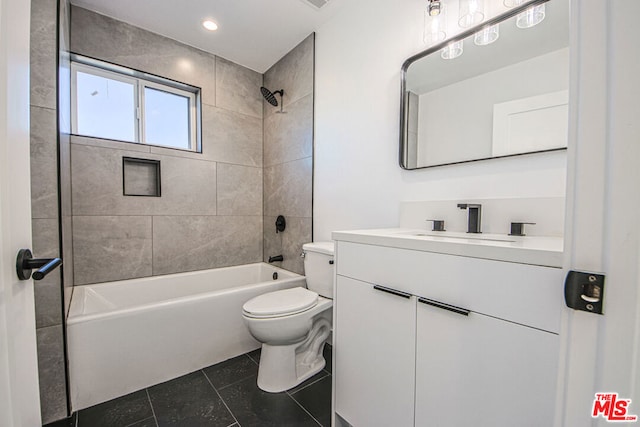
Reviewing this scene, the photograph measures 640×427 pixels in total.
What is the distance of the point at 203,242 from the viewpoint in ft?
8.04

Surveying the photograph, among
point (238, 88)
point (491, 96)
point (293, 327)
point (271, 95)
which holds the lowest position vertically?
point (293, 327)

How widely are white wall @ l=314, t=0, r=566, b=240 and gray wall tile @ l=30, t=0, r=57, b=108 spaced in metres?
1.59

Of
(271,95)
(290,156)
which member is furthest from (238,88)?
(290,156)

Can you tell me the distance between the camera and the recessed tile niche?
2.11 meters

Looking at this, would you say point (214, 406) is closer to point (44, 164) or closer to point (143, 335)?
point (143, 335)

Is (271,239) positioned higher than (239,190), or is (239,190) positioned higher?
(239,190)

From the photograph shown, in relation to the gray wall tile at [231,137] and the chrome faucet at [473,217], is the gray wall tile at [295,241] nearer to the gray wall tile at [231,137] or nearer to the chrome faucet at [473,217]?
the gray wall tile at [231,137]

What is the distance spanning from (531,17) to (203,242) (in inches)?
105

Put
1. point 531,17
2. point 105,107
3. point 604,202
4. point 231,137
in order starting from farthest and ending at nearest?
point 231,137 < point 105,107 < point 531,17 < point 604,202

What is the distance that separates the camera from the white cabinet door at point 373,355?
0.94 metres

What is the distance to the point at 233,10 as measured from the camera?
191 centimetres

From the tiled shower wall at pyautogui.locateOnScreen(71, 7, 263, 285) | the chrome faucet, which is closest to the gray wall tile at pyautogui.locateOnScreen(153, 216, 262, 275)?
the tiled shower wall at pyautogui.locateOnScreen(71, 7, 263, 285)

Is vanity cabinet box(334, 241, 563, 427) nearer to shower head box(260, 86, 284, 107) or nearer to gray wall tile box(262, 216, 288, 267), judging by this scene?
gray wall tile box(262, 216, 288, 267)

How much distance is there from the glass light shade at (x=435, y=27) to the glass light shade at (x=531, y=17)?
1.08ft
